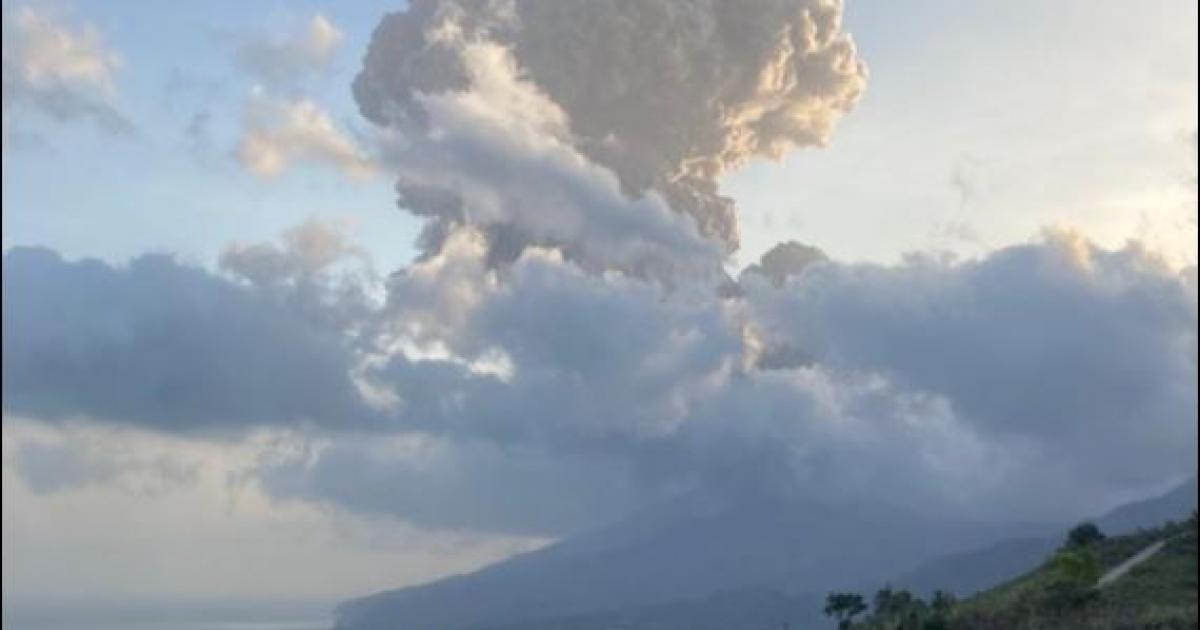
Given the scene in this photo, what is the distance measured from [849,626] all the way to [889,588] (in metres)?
2.42

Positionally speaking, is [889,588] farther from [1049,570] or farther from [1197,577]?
[1197,577]

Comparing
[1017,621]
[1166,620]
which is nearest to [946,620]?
[1017,621]

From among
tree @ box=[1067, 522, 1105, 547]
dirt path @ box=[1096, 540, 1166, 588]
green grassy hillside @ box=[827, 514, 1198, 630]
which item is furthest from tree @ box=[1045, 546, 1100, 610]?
tree @ box=[1067, 522, 1105, 547]

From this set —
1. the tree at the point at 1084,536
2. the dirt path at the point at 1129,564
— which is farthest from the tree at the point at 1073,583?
the tree at the point at 1084,536

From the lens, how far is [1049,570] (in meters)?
59.1

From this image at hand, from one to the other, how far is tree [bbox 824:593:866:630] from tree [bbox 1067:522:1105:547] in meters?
11.7

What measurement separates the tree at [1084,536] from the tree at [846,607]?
1174 cm

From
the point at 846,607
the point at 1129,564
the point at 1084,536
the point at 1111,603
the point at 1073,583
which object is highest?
the point at 1084,536

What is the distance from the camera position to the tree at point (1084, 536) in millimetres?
68356

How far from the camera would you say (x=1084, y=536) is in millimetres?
69562

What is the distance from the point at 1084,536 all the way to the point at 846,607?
47.9 ft

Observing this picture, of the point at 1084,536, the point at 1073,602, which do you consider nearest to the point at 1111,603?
the point at 1073,602

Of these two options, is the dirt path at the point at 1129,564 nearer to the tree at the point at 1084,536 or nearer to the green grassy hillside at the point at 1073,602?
the green grassy hillside at the point at 1073,602

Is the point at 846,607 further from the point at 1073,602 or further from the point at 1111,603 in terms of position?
the point at 1111,603
